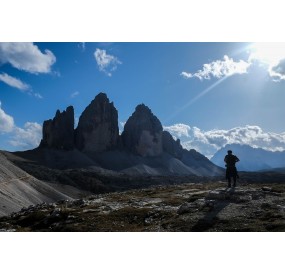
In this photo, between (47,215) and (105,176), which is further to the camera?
(105,176)

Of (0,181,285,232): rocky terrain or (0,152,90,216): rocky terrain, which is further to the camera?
(0,152,90,216): rocky terrain

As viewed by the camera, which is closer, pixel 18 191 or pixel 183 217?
pixel 183 217

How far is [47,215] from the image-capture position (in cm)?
2867

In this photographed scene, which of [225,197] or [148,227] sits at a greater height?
[225,197]

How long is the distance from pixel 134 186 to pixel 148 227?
151m

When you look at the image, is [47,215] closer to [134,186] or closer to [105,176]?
[134,186]

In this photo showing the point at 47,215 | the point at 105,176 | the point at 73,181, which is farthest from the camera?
the point at 105,176

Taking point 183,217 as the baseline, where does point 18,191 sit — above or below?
above

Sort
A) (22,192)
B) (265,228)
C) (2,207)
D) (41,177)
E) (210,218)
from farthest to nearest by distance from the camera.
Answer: (41,177)
(22,192)
(2,207)
(210,218)
(265,228)

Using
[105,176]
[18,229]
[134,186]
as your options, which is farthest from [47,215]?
[105,176]

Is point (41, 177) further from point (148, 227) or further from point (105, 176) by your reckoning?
point (148, 227)

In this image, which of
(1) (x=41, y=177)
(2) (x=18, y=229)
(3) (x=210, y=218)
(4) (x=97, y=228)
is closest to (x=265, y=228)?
(3) (x=210, y=218)

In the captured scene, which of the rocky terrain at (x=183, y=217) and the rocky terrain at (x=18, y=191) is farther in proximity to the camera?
the rocky terrain at (x=18, y=191)

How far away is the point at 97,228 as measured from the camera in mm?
22984
